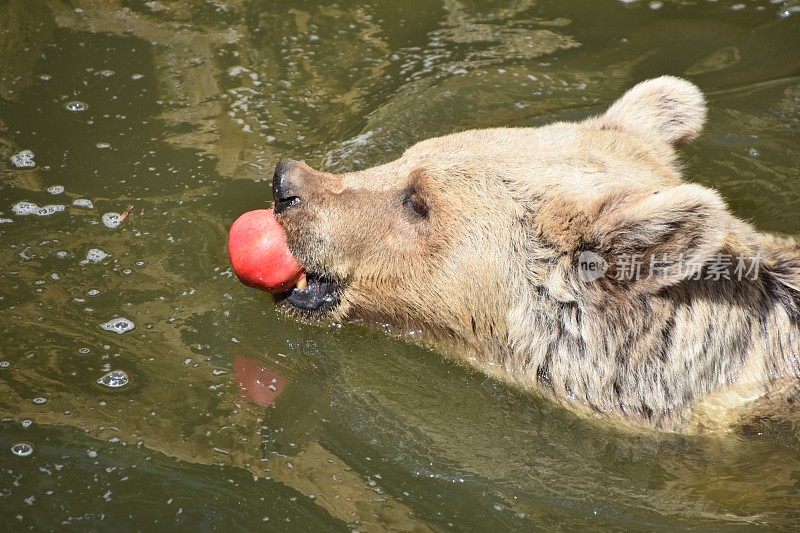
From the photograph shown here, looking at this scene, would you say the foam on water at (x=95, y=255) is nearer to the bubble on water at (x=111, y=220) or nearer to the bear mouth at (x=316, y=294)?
the bubble on water at (x=111, y=220)

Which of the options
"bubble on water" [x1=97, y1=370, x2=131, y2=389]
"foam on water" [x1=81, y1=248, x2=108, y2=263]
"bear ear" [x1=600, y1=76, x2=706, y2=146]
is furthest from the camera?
"foam on water" [x1=81, y1=248, x2=108, y2=263]

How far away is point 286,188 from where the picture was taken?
4742mm

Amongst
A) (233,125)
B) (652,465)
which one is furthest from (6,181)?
(652,465)

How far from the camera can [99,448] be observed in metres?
4.11

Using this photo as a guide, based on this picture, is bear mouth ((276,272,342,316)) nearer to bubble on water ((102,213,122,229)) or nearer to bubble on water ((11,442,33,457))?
bubble on water ((102,213,122,229))

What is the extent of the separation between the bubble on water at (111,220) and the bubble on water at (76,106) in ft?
4.02

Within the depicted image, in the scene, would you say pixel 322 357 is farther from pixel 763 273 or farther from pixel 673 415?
pixel 763 273

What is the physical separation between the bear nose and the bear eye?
530mm

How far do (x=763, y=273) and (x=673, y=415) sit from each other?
75 centimetres

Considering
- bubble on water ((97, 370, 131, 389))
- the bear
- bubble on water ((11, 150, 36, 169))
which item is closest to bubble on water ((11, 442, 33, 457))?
bubble on water ((97, 370, 131, 389))

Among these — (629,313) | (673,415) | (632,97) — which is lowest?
(673,415)

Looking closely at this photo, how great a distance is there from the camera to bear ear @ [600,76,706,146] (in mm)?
5102

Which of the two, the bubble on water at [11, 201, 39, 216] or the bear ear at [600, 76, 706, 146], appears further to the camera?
the bubble on water at [11, 201, 39, 216]

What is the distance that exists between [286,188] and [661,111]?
2026mm
